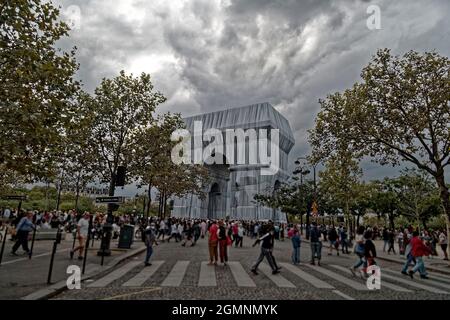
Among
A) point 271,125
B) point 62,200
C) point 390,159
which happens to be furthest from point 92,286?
point 62,200

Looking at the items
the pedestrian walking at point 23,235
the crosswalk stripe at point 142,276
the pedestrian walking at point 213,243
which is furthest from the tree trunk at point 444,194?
the pedestrian walking at point 23,235

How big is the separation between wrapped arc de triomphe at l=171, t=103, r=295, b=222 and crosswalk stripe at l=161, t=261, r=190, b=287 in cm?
5487

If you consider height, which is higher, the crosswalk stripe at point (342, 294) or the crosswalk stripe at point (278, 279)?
the crosswalk stripe at point (278, 279)

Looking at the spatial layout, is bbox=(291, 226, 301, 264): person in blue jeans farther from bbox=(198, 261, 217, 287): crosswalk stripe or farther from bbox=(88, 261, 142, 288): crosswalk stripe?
bbox=(88, 261, 142, 288): crosswalk stripe

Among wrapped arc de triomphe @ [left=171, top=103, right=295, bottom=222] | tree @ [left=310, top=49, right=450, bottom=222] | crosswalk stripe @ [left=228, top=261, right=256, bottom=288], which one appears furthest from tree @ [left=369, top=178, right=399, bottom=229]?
crosswalk stripe @ [left=228, top=261, right=256, bottom=288]

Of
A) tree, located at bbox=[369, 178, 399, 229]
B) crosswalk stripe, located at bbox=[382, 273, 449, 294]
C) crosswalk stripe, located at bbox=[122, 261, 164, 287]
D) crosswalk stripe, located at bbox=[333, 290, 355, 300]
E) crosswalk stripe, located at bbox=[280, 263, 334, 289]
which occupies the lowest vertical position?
crosswalk stripe, located at bbox=[382, 273, 449, 294]

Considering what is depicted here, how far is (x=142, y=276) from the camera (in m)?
10.2

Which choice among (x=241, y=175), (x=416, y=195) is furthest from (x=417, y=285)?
(x=241, y=175)

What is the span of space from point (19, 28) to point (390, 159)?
62.4 ft

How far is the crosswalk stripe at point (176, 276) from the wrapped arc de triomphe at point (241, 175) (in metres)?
54.9

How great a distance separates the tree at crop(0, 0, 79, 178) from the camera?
351 inches

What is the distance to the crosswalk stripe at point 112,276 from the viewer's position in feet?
29.3

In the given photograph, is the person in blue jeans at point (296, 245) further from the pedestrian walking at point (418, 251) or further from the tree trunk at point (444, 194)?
the tree trunk at point (444, 194)

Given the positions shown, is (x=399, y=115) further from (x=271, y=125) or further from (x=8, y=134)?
(x=271, y=125)
